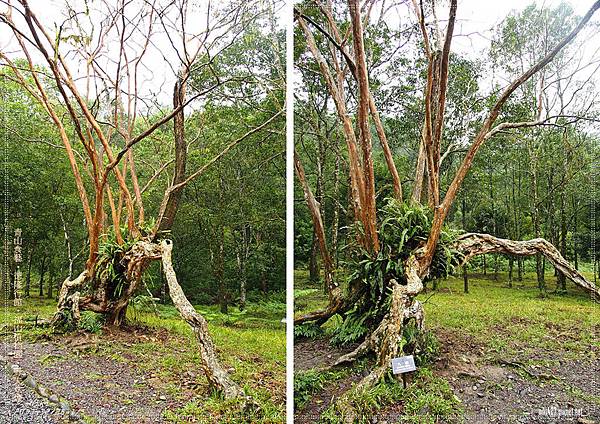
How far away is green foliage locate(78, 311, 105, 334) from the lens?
2.20m

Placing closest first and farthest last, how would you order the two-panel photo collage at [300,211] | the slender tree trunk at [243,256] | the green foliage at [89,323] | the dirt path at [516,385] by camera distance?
the dirt path at [516,385] < the two-panel photo collage at [300,211] < the green foliage at [89,323] < the slender tree trunk at [243,256]

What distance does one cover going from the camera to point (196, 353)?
88.0 inches

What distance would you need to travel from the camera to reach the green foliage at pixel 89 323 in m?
2.20

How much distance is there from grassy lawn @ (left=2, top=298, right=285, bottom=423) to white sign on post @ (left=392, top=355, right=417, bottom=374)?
0.56 m

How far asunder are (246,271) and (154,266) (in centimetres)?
44

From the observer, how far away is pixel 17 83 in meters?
2.23

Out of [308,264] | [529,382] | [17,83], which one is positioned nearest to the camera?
[529,382]

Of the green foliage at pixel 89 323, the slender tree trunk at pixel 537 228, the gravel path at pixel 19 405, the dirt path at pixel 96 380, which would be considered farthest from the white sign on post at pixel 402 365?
the gravel path at pixel 19 405

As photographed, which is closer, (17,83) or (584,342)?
(584,342)

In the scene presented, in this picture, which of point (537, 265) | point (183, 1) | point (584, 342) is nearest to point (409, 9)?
point (183, 1)

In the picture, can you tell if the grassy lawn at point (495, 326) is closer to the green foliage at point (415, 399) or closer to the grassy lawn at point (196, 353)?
the green foliage at point (415, 399)

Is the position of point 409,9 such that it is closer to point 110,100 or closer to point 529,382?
point 110,100

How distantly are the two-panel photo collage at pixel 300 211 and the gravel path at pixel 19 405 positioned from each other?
1cm

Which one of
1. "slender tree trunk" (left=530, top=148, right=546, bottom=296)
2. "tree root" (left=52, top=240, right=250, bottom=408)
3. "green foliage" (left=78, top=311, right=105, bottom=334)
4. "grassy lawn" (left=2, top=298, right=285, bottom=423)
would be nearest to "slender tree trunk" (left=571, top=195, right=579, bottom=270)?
"slender tree trunk" (left=530, top=148, right=546, bottom=296)
